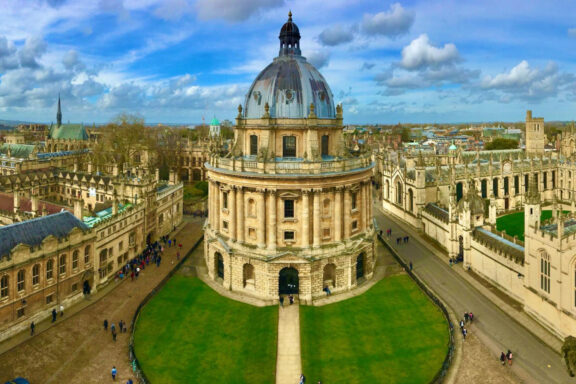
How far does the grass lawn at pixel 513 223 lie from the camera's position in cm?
5971

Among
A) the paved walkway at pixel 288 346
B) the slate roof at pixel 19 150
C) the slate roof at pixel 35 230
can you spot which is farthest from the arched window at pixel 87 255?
the slate roof at pixel 19 150

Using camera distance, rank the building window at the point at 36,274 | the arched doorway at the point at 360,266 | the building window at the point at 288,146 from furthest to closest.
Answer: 1. the arched doorway at the point at 360,266
2. the building window at the point at 288,146
3. the building window at the point at 36,274

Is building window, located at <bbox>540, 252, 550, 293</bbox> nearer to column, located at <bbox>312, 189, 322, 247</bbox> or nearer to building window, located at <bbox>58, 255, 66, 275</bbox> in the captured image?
column, located at <bbox>312, 189, 322, 247</bbox>

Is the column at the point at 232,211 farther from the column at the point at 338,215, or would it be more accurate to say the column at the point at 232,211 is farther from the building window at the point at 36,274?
the building window at the point at 36,274

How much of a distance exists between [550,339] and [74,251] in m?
40.8

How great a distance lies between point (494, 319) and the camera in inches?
1403

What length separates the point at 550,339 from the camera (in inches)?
1258

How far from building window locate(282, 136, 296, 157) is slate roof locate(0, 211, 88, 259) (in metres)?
20.7

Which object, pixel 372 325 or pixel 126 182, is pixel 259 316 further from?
pixel 126 182

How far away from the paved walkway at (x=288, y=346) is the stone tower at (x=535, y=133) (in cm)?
7839

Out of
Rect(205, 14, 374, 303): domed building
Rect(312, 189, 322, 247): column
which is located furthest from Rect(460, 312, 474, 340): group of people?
Rect(312, 189, 322, 247): column

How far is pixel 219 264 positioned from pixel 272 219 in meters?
9.50

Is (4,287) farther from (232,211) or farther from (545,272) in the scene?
(545,272)

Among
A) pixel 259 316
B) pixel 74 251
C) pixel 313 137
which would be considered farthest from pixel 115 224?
pixel 313 137
